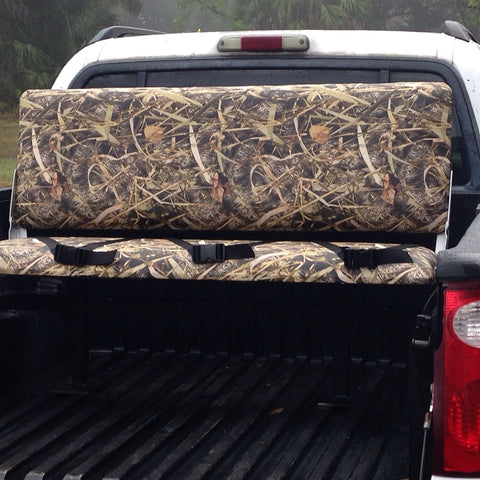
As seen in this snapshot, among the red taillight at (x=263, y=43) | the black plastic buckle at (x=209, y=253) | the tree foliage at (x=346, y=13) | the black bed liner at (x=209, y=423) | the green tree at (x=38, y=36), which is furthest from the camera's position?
the tree foliage at (x=346, y=13)

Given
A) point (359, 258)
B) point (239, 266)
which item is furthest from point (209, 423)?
Result: point (359, 258)

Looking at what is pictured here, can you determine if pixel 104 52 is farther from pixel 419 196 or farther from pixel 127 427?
pixel 127 427

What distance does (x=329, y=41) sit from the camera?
4.28m

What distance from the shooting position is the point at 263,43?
4.32 metres

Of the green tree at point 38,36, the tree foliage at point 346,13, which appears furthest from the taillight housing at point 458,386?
the tree foliage at point 346,13

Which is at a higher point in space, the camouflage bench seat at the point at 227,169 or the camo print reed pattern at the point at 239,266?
the camouflage bench seat at the point at 227,169

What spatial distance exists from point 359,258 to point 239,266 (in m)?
0.41

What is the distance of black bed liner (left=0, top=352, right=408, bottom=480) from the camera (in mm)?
2793

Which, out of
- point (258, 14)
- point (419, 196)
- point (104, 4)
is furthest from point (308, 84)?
point (258, 14)

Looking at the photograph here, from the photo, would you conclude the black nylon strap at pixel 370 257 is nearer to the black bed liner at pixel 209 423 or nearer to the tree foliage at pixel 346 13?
the black bed liner at pixel 209 423

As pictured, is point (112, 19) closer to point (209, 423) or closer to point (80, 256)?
point (80, 256)

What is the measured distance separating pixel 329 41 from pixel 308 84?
0.23 m

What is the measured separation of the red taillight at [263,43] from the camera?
4277 millimetres

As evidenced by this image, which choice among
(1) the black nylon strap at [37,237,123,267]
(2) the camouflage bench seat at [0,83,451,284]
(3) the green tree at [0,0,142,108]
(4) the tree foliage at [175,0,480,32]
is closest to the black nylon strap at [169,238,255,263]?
(2) the camouflage bench seat at [0,83,451,284]
